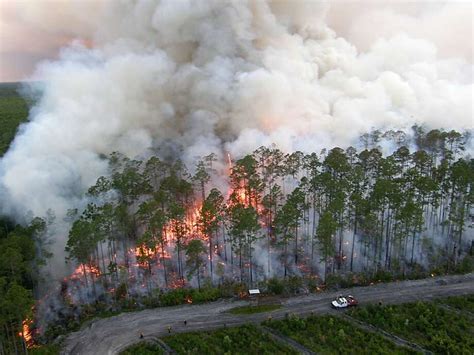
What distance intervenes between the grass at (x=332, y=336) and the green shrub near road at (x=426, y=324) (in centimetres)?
215

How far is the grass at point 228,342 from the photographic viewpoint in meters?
42.2

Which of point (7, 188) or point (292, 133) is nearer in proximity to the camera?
point (7, 188)

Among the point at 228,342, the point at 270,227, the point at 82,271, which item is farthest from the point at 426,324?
the point at 82,271

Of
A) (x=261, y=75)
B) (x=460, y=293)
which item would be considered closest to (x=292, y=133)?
(x=261, y=75)

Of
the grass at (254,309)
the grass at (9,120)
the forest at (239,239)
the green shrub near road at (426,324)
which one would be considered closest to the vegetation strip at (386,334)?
the green shrub near road at (426,324)

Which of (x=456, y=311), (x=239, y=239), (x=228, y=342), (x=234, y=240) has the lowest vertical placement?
(x=456, y=311)

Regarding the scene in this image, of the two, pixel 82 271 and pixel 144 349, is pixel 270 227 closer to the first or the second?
pixel 82 271

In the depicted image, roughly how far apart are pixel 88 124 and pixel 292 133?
3822 centimetres

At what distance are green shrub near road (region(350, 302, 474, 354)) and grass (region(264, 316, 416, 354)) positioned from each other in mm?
2148

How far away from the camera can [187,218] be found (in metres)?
67.2

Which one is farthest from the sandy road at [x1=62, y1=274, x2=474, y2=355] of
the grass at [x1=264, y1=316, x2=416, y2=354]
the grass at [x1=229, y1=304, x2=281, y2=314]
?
the grass at [x1=264, y1=316, x2=416, y2=354]

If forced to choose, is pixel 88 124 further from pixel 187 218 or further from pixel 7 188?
pixel 187 218

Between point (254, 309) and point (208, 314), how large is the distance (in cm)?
501

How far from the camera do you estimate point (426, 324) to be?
45156 mm
